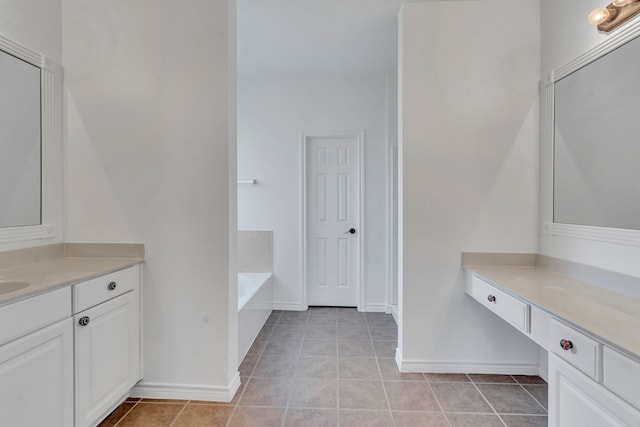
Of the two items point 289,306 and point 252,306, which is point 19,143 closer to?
point 252,306

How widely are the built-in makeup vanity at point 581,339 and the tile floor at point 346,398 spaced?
60cm

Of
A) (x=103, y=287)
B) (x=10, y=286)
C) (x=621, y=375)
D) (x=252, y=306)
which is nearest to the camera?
(x=621, y=375)

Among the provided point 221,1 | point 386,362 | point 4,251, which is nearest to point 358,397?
point 386,362

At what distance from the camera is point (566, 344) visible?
1186 millimetres

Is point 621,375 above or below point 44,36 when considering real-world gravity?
below

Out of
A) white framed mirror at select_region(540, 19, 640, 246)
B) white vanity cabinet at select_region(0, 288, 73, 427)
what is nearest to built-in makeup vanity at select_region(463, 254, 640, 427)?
white framed mirror at select_region(540, 19, 640, 246)

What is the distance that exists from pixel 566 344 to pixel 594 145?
1.16 meters

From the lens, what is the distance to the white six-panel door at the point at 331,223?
3572 mm

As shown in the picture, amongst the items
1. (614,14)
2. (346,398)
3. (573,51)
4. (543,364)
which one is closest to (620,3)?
(614,14)

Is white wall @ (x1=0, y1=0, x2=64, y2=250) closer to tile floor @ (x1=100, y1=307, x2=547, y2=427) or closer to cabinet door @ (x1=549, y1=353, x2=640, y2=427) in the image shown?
tile floor @ (x1=100, y1=307, x2=547, y2=427)

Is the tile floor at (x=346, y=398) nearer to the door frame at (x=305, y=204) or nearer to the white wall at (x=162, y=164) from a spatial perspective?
the white wall at (x=162, y=164)

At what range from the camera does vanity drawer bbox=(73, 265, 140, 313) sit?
145 centimetres

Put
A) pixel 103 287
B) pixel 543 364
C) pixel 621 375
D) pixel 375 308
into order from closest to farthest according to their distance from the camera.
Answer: pixel 621 375
pixel 103 287
pixel 543 364
pixel 375 308

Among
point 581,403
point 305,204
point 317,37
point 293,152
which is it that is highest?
point 317,37
